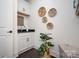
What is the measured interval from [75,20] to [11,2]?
2.08 m

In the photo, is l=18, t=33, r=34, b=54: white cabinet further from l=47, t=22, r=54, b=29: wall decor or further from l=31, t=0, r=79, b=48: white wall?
l=47, t=22, r=54, b=29: wall decor

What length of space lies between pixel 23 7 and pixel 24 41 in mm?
1531

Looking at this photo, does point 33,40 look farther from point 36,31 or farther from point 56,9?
point 56,9

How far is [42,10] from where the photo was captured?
4555 mm

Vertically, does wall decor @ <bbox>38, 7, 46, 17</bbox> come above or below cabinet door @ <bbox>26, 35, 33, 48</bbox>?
above

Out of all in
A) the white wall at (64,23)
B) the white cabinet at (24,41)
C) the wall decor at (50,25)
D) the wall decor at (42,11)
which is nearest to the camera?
the white wall at (64,23)

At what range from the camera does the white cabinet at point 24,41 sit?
4.02 metres

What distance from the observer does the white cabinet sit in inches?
158

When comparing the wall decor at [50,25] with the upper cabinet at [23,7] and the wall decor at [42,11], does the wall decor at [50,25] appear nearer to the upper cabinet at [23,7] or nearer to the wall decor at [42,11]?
the wall decor at [42,11]

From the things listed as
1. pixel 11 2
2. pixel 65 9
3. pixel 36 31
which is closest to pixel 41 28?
pixel 36 31

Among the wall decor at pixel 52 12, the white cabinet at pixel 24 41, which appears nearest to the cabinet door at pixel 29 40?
the white cabinet at pixel 24 41

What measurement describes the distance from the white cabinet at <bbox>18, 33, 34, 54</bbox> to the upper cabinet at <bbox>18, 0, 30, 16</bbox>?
3.29 ft

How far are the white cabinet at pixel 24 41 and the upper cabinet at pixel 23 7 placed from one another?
1001 millimetres

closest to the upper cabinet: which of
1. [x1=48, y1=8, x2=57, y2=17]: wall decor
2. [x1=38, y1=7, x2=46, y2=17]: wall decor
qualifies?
[x1=38, y1=7, x2=46, y2=17]: wall decor
